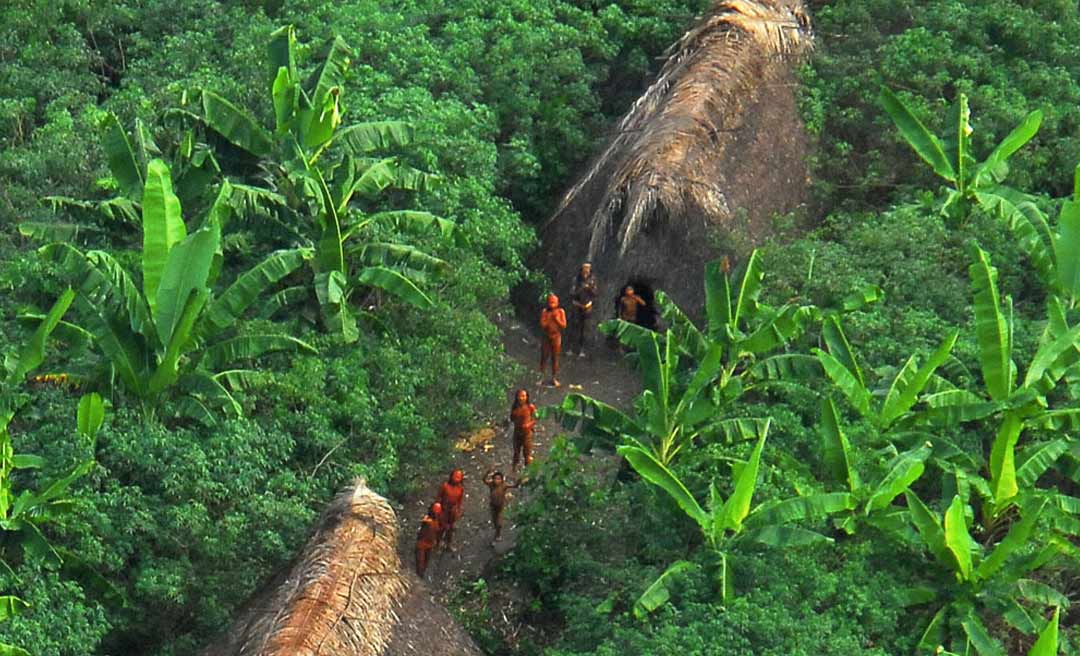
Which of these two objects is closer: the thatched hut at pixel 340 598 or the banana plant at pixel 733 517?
the thatched hut at pixel 340 598

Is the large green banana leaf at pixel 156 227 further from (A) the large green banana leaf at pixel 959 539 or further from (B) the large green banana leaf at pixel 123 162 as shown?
(A) the large green banana leaf at pixel 959 539

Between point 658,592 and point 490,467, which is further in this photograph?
point 490,467

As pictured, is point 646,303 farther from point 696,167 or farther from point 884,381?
point 884,381

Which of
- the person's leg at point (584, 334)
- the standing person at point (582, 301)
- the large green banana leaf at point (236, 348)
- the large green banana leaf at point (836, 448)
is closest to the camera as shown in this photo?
the large green banana leaf at point (836, 448)

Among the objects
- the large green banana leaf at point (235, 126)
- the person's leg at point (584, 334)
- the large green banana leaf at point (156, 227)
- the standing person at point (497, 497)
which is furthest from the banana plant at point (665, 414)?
the large green banana leaf at point (235, 126)

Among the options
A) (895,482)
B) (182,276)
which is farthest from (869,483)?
(182,276)

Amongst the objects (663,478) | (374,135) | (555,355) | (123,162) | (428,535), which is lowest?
(555,355)

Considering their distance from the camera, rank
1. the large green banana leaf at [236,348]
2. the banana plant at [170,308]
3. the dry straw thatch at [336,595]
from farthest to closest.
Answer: the large green banana leaf at [236,348], the banana plant at [170,308], the dry straw thatch at [336,595]

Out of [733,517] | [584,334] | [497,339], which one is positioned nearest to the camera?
[733,517]

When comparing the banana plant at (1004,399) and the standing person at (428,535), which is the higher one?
the banana plant at (1004,399)
